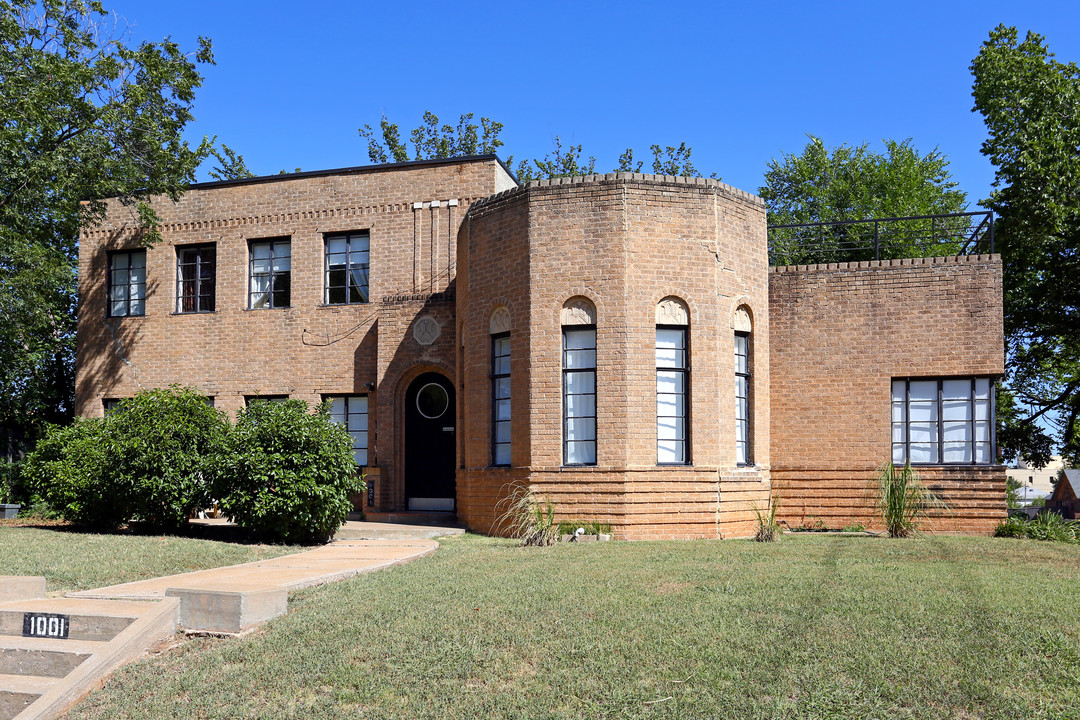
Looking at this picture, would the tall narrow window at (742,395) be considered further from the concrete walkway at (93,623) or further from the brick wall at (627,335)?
the concrete walkway at (93,623)

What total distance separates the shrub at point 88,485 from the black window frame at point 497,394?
221 inches

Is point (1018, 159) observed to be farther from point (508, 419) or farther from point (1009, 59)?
point (508, 419)

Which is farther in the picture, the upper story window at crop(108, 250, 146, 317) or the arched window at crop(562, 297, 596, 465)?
the upper story window at crop(108, 250, 146, 317)

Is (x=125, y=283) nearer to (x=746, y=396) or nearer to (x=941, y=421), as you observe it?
(x=746, y=396)

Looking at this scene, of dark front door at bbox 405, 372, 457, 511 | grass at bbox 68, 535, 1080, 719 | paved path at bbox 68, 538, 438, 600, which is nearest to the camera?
grass at bbox 68, 535, 1080, 719

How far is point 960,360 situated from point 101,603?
44.1ft

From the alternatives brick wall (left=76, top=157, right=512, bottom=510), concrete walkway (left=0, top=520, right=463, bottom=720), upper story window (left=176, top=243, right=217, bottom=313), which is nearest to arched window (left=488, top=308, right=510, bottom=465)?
brick wall (left=76, top=157, right=512, bottom=510)

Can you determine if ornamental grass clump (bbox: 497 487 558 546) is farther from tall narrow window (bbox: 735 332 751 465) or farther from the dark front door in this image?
the dark front door

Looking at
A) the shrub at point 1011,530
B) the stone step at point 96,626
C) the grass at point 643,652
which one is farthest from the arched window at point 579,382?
the stone step at point 96,626

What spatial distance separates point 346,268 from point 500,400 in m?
6.07

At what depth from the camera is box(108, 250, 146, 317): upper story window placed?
21.4 metres

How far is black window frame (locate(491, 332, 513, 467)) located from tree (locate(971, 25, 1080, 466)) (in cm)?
1296

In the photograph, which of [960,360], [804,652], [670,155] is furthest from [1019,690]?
[670,155]

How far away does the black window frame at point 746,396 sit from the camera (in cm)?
1555
